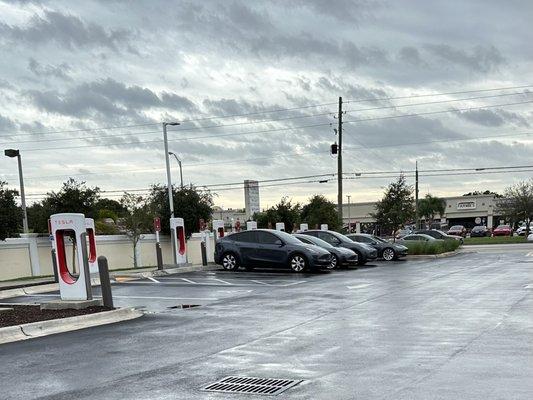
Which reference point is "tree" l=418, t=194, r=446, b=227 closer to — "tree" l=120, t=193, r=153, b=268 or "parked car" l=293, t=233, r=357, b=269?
"tree" l=120, t=193, r=153, b=268

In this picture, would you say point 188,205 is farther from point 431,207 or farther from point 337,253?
point 431,207

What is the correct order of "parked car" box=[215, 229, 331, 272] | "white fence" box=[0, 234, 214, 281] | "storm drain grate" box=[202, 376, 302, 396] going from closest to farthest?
"storm drain grate" box=[202, 376, 302, 396] < "parked car" box=[215, 229, 331, 272] < "white fence" box=[0, 234, 214, 281]

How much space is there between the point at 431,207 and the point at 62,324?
315ft

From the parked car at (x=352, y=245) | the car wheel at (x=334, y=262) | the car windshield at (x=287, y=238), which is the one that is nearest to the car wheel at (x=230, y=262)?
the car windshield at (x=287, y=238)

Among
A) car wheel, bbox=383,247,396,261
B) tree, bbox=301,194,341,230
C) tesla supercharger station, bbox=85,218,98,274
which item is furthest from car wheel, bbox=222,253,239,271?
tree, bbox=301,194,341,230

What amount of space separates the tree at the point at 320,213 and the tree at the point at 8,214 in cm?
2562

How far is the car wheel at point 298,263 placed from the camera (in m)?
21.9

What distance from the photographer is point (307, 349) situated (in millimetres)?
8320

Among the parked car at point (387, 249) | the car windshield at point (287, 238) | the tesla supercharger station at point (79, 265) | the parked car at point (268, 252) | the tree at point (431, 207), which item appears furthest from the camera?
the tree at point (431, 207)

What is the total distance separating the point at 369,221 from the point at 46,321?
97145 millimetres

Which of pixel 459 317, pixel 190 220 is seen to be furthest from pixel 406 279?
pixel 190 220

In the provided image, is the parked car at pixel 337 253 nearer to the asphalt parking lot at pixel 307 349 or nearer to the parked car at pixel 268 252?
the parked car at pixel 268 252

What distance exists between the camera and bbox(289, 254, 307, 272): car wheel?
2194cm

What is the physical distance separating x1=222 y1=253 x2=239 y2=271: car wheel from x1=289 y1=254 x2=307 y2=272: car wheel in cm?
238
